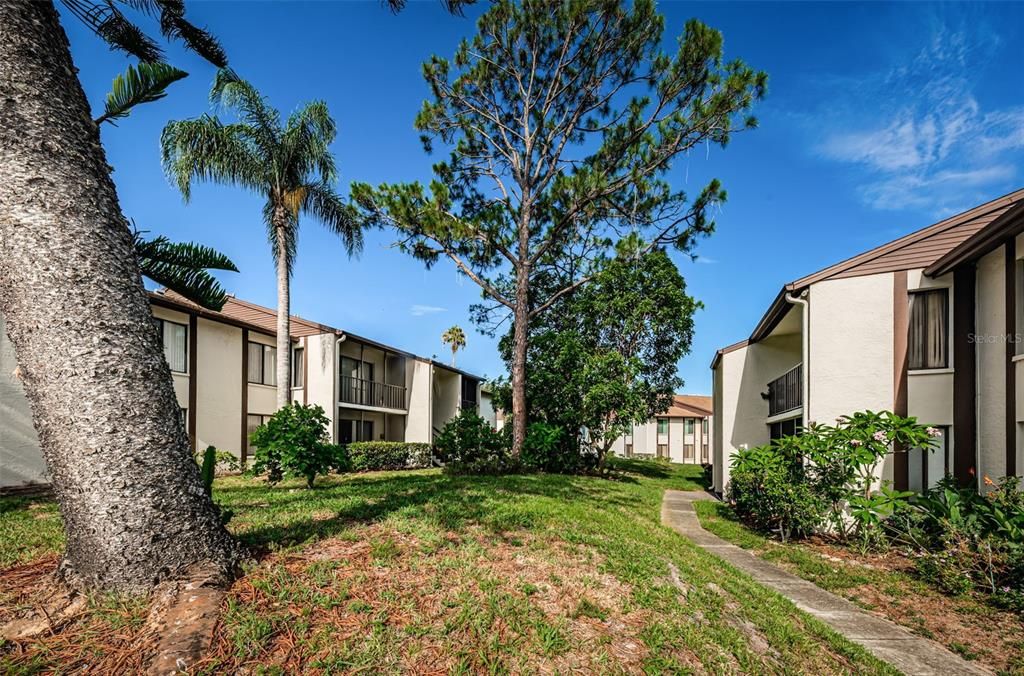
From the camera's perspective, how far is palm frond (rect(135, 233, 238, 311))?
8219mm

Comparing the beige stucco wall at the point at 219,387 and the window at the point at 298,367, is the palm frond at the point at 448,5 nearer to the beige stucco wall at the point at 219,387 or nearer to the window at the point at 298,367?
the beige stucco wall at the point at 219,387

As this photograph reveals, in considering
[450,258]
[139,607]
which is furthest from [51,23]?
[450,258]

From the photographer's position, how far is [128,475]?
3.16 m

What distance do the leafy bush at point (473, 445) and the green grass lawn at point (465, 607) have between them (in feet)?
35.3

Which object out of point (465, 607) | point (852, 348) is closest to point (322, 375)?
point (852, 348)

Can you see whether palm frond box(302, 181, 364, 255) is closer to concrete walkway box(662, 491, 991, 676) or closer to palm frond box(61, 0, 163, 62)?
palm frond box(61, 0, 163, 62)

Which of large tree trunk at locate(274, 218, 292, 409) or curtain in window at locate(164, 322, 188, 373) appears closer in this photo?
curtain in window at locate(164, 322, 188, 373)

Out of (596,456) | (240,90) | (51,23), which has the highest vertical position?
(240,90)

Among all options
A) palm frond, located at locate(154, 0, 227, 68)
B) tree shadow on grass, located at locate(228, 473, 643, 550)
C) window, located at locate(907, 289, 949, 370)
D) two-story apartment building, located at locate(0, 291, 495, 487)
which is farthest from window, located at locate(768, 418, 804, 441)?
two-story apartment building, located at locate(0, 291, 495, 487)

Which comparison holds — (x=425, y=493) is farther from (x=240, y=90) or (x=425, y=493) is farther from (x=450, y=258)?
(x=240, y=90)

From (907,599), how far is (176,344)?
18896 millimetres

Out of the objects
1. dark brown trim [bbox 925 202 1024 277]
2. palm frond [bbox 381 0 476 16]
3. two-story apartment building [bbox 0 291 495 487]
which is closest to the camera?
palm frond [bbox 381 0 476 16]

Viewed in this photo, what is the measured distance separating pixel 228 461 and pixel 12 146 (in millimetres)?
16084

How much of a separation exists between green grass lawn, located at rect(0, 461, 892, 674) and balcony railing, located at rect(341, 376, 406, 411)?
16.5 metres
